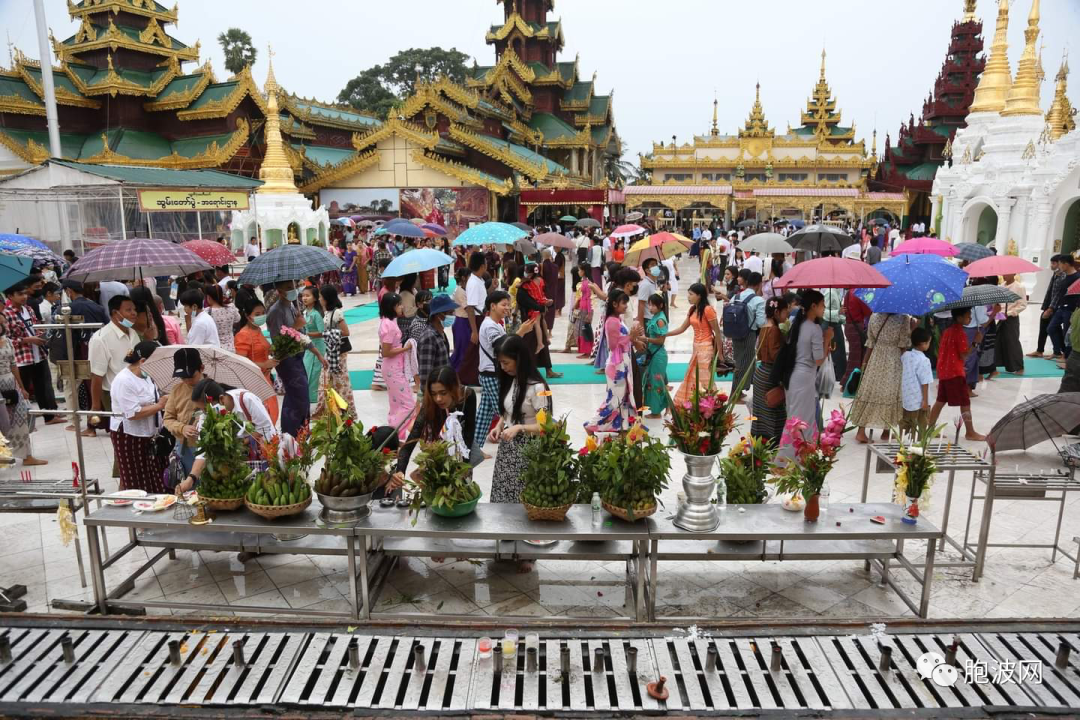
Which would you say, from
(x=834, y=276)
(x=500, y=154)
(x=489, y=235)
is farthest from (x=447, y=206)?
(x=834, y=276)

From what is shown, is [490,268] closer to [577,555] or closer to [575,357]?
[575,357]

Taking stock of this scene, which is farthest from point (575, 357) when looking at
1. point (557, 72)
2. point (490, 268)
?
point (557, 72)

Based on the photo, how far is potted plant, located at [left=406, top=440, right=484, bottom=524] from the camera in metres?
3.79

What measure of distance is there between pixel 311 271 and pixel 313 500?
3000mm

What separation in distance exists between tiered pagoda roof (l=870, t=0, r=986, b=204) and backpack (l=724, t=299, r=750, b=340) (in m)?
34.9

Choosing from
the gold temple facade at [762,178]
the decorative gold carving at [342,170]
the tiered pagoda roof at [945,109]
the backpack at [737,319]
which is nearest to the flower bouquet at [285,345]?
the backpack at [737,319]

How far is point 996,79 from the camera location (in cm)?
2297

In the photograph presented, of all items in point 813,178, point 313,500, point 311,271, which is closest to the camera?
point 313,500

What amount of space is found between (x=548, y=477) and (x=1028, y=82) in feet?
73.5

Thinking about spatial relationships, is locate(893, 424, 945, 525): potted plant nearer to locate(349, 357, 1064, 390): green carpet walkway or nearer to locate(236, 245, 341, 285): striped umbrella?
locate(236, 245, 341, 285): striped umbrella

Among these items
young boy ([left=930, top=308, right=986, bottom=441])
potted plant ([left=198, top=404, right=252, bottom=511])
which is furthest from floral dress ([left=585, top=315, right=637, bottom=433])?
potted plant ([left=198, top=404, right=252, bottom=511])

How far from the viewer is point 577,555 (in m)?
3.91

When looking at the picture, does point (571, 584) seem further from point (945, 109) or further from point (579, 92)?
point (945, 109)

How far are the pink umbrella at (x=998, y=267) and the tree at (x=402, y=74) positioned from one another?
45833 millimetres
